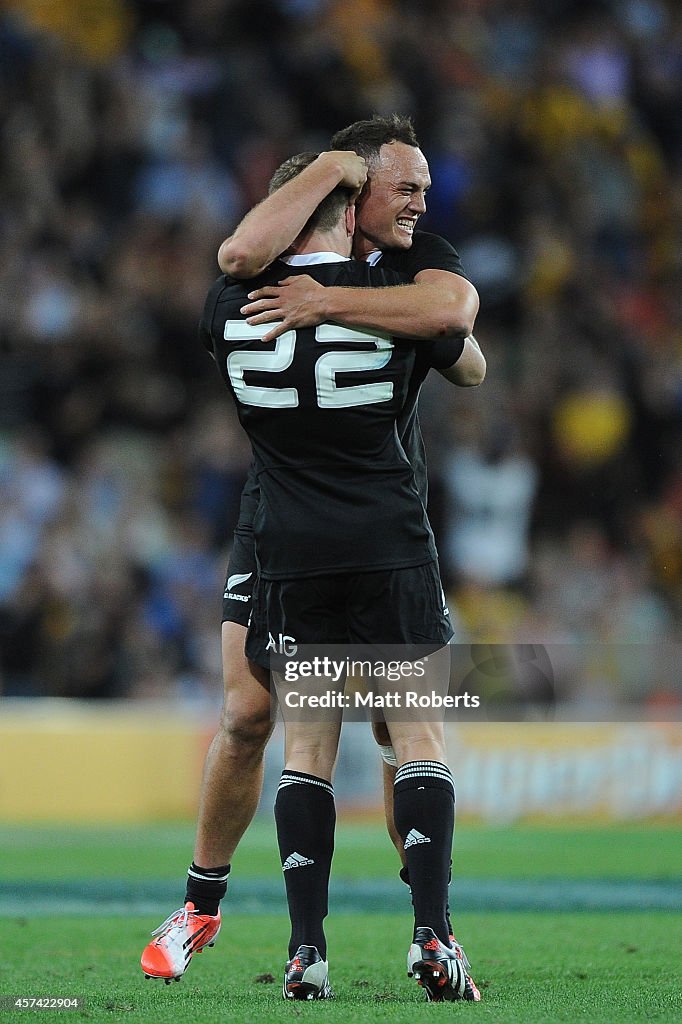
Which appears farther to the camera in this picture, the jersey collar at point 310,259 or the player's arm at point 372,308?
the jersey collar at point 310,259

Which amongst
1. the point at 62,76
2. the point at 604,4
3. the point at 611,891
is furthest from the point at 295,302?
the point at 604,4

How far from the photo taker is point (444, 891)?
143 inches

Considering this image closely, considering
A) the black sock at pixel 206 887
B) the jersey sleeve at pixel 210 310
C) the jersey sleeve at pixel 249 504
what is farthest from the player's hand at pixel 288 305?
the black sock at pixel 206 887

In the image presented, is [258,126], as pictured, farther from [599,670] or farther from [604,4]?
[599,670]

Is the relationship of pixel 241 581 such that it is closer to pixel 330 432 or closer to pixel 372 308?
pixel 330 432

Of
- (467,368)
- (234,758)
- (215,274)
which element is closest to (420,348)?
(467,368)

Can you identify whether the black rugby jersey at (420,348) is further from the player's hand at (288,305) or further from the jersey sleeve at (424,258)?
the player's hand at (288,305)

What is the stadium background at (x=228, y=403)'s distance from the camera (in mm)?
10297

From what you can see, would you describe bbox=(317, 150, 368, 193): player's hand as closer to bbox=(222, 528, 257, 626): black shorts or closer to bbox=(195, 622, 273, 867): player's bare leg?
bbox=(222, 528, 257, 626): black shorts

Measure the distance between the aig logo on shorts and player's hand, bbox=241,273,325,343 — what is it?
0.72m

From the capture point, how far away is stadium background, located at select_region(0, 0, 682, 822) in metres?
10.3

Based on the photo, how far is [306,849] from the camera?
148 inches

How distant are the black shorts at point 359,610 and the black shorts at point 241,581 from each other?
0.25 meters

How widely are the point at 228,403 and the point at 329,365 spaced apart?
8.35 meters
